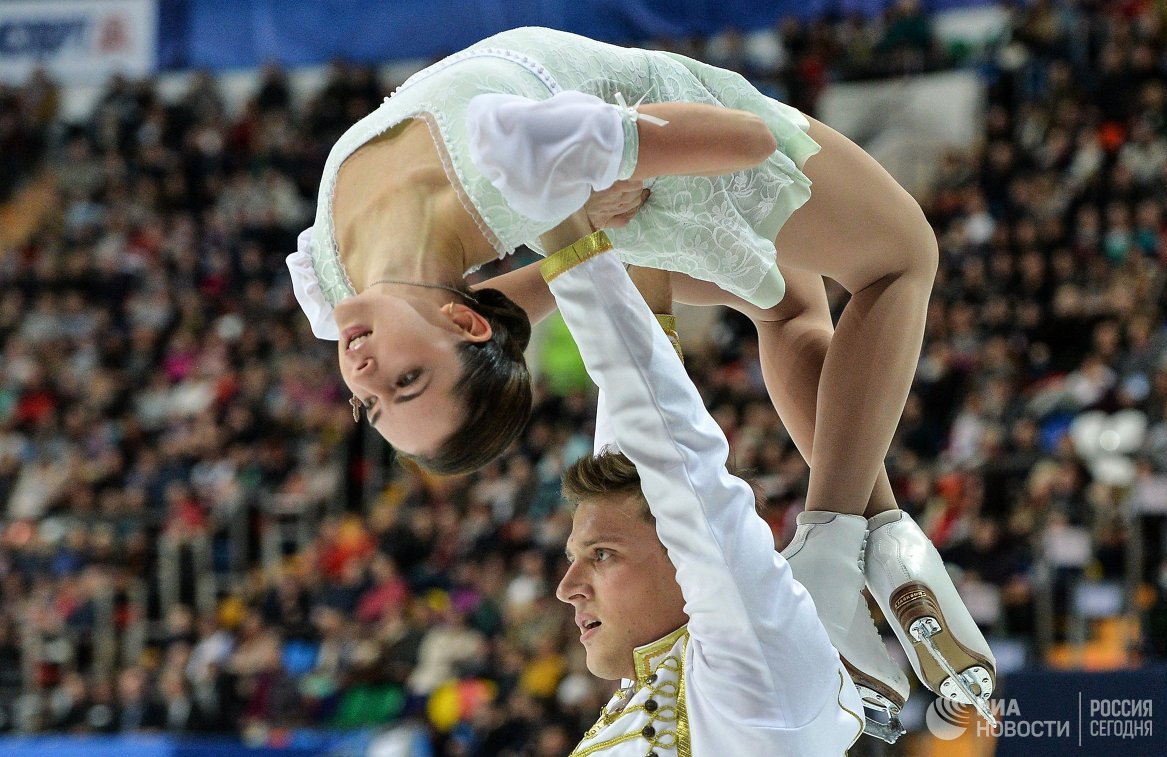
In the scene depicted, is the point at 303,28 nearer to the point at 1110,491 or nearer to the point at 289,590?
the point at 289,590

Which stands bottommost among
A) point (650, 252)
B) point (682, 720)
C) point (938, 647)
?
point (938, 647)

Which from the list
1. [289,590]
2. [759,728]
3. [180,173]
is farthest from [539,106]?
[180,173]

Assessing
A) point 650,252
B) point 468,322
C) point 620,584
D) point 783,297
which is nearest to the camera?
point 468,322

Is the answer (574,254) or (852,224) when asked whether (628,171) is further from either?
(852,224)

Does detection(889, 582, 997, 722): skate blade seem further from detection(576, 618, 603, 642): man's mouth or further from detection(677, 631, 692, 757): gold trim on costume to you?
detection(576, 618, 603, 642): man's mouth

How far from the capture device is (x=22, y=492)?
36.3 feet

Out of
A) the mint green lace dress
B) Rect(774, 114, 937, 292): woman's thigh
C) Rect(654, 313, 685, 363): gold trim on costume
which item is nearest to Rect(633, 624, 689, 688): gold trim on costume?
Rect(654, 313, 685, 363): gold trim on costume

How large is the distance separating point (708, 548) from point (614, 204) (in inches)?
23.1

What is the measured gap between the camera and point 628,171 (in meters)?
2.08

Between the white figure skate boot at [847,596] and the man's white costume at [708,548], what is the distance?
1.27 feet

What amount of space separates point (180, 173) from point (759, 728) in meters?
12.2

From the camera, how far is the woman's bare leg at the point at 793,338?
2.94 metres

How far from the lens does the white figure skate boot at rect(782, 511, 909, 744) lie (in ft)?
8.76

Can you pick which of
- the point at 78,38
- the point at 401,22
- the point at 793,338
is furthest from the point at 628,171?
the point at 78,38
